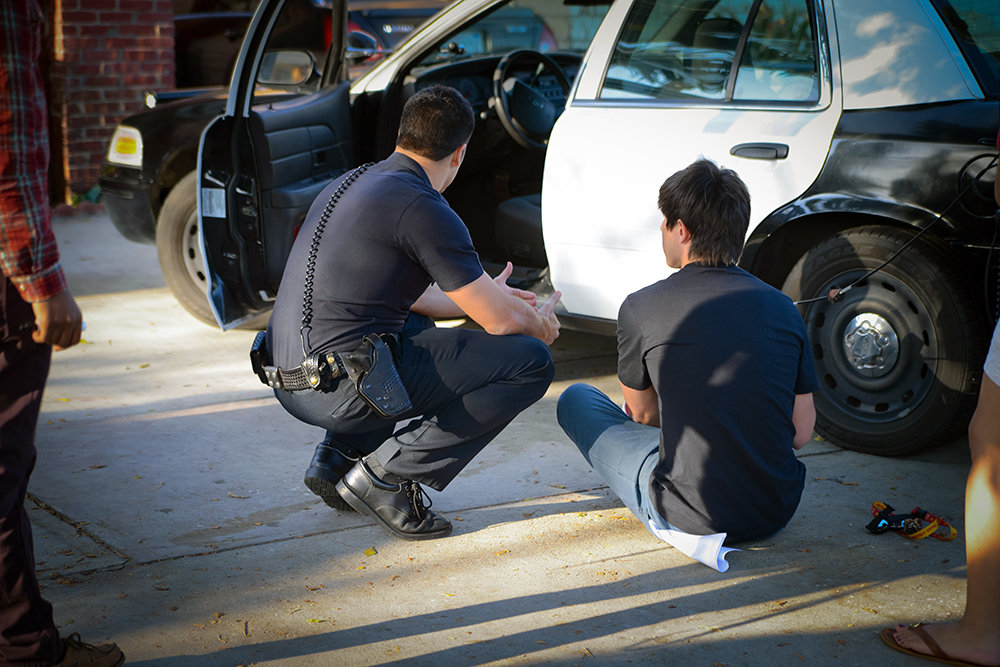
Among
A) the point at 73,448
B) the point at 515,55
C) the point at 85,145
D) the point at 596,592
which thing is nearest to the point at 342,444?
the point at 596,592

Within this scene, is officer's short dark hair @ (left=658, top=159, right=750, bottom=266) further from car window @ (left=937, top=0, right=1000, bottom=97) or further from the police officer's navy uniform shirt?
car window @ (left=937, top=0, right=1000, bottom=97)

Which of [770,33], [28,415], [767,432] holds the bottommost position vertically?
[767,432]

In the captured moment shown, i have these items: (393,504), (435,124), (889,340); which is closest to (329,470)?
(393,504)

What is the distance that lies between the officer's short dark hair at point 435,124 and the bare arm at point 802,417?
1.31 metres

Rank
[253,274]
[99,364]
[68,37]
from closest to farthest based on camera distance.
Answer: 1. [253,274]
2. [99,364]
3. [68,37]

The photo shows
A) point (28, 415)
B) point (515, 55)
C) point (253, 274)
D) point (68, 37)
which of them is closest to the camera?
point (28, 415)

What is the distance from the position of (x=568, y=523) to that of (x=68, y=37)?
314 inches

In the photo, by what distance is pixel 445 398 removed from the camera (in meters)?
3.37

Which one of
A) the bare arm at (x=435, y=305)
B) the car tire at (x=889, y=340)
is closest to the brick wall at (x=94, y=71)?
the bare arm at (x=435, y=305)

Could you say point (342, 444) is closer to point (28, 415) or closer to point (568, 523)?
point (568, 523)

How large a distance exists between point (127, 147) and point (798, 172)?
3.91 meters

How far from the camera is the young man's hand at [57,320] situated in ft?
7.39

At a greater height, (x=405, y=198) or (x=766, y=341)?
(x=405, y=198)

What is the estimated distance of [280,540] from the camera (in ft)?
11.2
